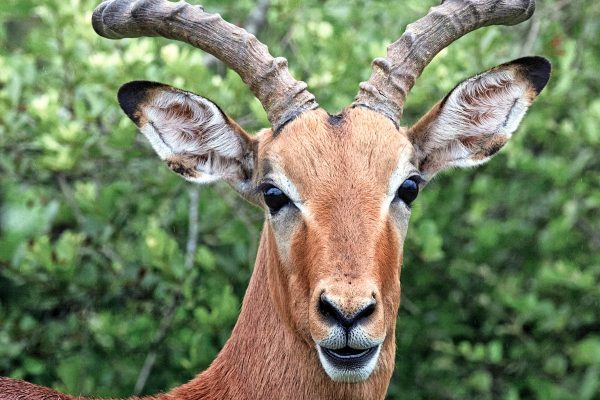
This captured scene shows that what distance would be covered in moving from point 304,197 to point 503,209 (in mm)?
6020

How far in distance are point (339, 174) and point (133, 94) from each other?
52.6 inches

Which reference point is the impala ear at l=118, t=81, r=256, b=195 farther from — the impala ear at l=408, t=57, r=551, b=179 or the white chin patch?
the white chin patch

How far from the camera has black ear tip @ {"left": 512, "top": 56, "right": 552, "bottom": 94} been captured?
20.0 ft

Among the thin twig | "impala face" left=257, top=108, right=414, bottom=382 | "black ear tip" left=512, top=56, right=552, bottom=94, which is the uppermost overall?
the thin twig

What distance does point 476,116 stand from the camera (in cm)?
636

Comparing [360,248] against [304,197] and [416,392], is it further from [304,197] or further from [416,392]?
[416,392]

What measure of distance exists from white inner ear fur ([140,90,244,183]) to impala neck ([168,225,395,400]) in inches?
20.0

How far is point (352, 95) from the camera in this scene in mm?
9555

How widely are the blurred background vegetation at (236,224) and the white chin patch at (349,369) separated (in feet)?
10.8

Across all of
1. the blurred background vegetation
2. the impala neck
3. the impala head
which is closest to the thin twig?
the blurred background vegetation

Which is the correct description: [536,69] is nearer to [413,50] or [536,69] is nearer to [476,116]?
[476,116]

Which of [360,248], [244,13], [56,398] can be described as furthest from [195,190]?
[360,248]

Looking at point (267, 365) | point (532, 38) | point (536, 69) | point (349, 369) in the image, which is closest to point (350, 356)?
point (349, 369)

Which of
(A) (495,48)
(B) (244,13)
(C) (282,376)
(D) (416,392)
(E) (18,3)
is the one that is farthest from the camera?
(B) (244,13)
